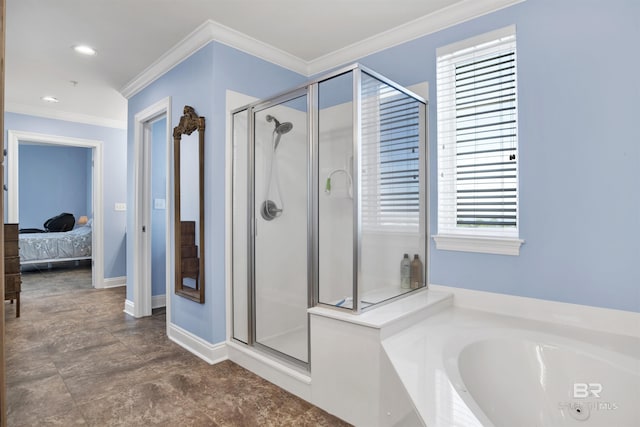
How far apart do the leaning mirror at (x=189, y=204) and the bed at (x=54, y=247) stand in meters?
4.80

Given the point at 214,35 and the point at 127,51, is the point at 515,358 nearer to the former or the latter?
the point at 214,35

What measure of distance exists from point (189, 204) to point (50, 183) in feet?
23.9

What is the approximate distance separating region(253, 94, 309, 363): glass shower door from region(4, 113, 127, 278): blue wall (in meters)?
3.63

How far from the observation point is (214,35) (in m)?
2.59

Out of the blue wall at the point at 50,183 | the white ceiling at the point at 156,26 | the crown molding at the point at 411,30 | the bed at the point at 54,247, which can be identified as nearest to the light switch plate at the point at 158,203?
the white ceiling at the point at 156,26

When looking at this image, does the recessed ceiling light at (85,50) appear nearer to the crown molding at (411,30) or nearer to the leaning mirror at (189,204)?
the leaning mirror at (189,204)

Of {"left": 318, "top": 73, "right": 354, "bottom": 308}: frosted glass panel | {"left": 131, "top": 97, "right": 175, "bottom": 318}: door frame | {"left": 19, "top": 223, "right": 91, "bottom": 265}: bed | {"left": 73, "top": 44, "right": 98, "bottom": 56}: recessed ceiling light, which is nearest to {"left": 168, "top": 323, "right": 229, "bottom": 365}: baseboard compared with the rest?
{"left": 131, "top": 97, "right": 175, "bottom": 318}: door frame

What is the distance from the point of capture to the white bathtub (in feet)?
4.69

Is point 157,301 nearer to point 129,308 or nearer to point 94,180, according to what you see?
point 129,308

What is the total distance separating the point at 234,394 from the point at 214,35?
2.49 m

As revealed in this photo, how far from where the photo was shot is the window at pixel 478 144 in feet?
7.11

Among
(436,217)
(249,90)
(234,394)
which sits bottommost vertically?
(234,394)

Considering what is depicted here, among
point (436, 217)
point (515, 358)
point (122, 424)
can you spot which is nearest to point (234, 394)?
point (122, 424)

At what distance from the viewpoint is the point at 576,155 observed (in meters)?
1.93
